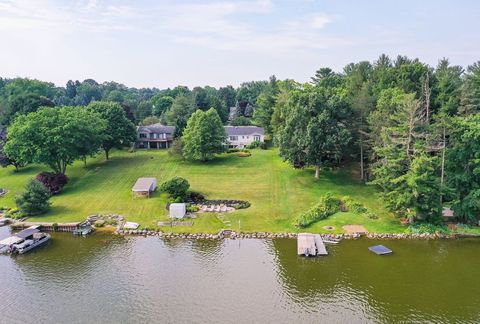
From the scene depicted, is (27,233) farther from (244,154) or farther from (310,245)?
(244,154)

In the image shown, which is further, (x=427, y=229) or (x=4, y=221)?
(x=4, y=221)

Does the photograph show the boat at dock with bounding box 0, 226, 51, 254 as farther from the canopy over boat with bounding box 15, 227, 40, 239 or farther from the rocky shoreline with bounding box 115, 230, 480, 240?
the rocky shoreline with bounding box 115, 230, 480, 240

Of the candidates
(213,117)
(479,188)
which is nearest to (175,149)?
(213,117)

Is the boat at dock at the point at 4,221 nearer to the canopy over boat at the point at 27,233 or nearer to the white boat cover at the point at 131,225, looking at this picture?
the canopy over boat at the point at 27,233

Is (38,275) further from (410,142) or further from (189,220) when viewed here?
(410,142)

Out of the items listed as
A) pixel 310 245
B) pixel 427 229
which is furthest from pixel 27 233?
pixel 427 229

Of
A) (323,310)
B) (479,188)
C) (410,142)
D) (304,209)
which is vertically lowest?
(323,310)
